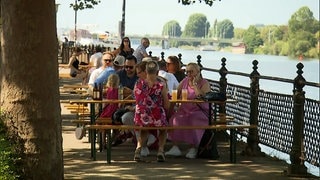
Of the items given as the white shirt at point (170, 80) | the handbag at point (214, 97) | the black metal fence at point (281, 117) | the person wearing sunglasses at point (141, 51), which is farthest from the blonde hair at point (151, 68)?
the person wearing sunglasses at point (141, 51)

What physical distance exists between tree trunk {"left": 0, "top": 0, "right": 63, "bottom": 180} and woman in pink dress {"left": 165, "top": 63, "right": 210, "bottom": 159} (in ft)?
12.2

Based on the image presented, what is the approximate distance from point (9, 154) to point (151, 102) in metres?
3.55

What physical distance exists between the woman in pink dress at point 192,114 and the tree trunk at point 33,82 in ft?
12.2

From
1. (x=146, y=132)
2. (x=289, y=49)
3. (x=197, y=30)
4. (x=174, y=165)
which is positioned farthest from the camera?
(x=197, y=30)

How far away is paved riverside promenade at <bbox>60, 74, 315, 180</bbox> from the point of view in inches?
368

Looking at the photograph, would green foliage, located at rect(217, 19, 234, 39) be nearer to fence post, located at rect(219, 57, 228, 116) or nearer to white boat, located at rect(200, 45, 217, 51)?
white boat, located at rect(200, 45, 217, 51)

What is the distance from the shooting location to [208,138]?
1112 cm

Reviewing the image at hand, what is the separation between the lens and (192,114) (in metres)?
11.2

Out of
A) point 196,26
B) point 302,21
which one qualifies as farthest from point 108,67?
point 196,26

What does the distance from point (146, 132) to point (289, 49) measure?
8213 centimetres

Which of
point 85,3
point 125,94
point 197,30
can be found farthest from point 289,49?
point 125,94

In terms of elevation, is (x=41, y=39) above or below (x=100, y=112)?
above

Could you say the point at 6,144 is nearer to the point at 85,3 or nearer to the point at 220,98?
the point at 220,98

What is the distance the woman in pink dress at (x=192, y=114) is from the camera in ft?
36.5
